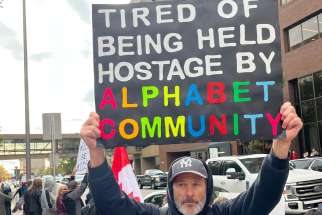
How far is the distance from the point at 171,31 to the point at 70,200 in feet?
21.7

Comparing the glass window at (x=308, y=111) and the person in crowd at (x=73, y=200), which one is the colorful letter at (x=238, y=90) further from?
the glass window at (x=308, y=111)

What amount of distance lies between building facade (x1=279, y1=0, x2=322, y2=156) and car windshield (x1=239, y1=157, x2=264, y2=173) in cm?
1811

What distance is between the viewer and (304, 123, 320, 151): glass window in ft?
110

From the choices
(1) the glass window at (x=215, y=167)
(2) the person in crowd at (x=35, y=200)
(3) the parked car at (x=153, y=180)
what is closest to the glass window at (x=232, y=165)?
(1) the glass window at (x=215, y=167)

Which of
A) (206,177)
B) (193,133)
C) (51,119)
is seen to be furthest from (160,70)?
(51,119)

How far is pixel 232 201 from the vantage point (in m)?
3.29

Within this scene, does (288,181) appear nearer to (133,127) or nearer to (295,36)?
(133,127)

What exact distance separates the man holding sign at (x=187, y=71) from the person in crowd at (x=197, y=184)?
0.46m

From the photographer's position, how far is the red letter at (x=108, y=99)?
3711 millimetres

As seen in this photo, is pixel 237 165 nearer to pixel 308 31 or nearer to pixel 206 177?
pixel 206 177

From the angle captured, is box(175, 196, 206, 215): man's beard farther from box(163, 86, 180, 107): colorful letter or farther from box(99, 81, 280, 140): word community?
box(163, 86, 180, 107): colorful letter

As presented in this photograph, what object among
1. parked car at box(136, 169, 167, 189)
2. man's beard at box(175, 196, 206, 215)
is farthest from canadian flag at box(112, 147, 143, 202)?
parked car at box(136, 169, 167, 189)

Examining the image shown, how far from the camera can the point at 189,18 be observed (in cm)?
388

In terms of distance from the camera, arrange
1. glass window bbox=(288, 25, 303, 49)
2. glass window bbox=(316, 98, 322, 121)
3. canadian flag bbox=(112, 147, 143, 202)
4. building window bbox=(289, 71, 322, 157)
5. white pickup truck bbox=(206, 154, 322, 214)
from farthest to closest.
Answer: glass window bbox=(288, 25, 303, 49)
building window bbox=(289, 71, 322, 157)
glass window bbox=(316, 98, 322, 121)
white pickup truck bbox=(206, 154, 322, 214)
canadian flag bbox=(112, 147, 143, 202)
